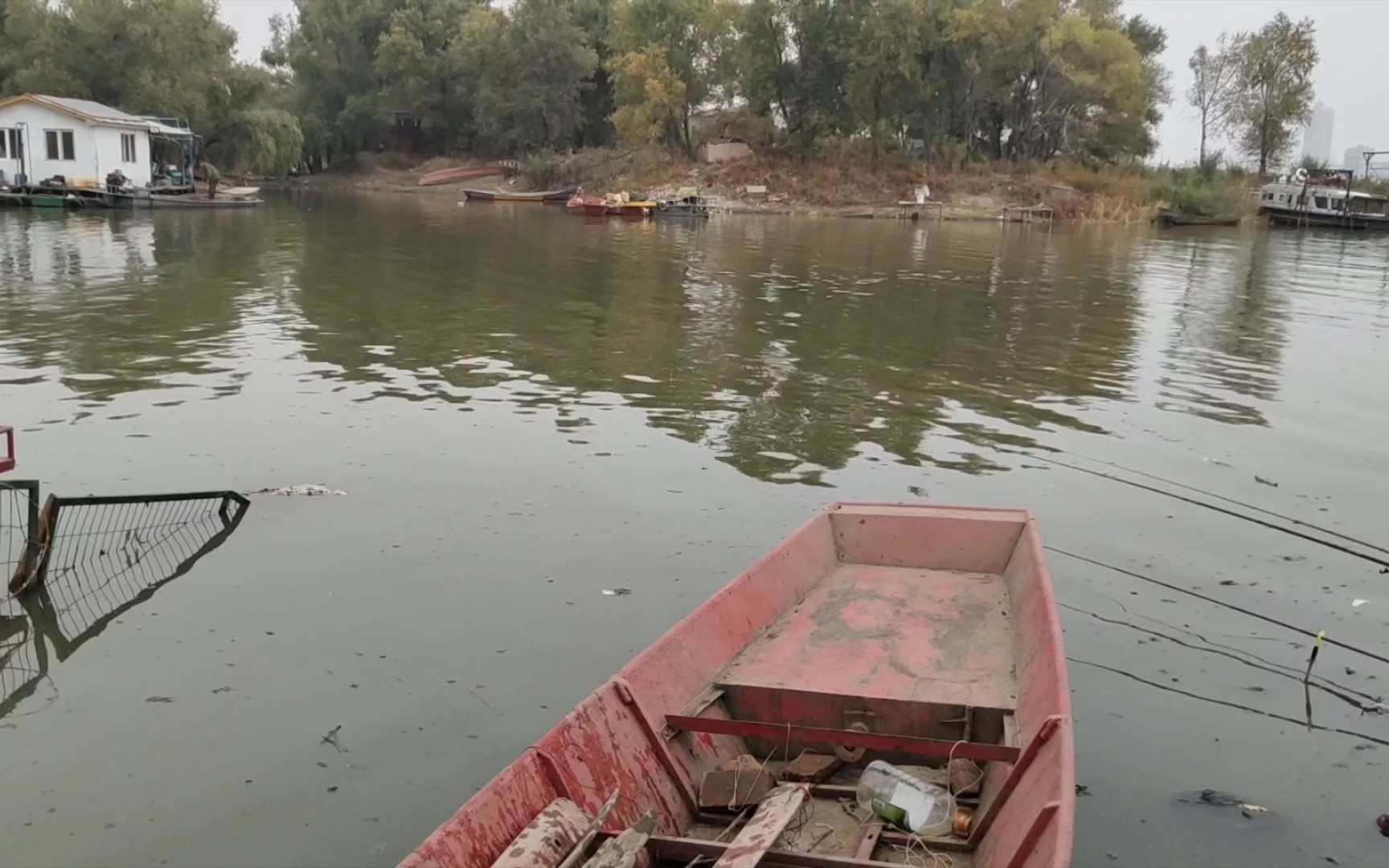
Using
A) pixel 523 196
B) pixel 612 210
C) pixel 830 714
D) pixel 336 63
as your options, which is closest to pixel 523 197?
pixel 523 196

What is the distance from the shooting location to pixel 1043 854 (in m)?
3.83

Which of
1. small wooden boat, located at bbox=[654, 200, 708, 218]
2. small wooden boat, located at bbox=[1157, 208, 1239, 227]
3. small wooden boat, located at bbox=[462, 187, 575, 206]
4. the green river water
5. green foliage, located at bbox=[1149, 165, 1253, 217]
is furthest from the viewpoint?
small wooden boat, located at bbox=[462, 187, 575, 206]

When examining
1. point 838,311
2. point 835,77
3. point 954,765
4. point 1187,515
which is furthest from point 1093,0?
point 954,765

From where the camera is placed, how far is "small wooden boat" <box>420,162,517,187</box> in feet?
248

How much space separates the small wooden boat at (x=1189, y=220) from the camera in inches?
2299

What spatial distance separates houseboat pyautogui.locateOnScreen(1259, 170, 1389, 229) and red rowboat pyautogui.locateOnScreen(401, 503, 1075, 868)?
60.4 meters

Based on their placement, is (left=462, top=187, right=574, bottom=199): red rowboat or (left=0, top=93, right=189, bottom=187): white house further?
(left=462, top=187, right=574, bottom=199): red rowboat

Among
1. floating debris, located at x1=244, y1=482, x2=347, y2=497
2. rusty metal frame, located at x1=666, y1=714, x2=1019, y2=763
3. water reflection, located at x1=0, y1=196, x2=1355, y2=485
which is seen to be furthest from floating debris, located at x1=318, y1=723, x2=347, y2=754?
water reflection, located at x1=0, y1=196, x2=1355, y2=485

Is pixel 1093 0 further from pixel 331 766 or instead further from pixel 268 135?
pixel 331 766

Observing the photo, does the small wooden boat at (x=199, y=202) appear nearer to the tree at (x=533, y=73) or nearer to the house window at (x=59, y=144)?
the house window at (x=59, y=144)

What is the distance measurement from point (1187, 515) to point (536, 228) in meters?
34.7

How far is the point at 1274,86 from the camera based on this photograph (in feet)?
227

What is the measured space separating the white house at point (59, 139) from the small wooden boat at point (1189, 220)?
49663 mm

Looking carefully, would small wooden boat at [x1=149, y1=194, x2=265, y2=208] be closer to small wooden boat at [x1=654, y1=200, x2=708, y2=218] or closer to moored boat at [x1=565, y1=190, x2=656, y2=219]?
moored boat at [x1=565, y1=190, x2=656, y2=219]
